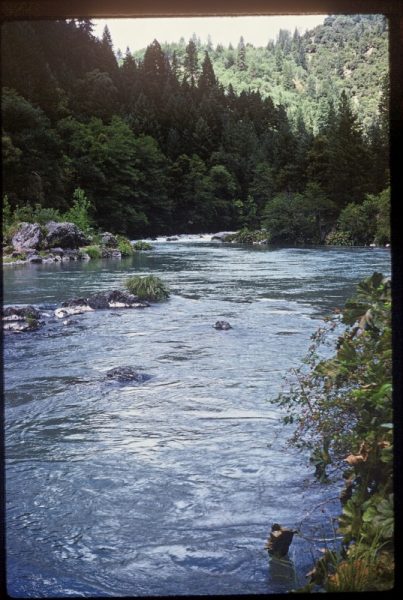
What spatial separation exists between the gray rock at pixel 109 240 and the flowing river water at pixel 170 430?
31 cm

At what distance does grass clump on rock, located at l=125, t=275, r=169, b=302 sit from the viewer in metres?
5.10

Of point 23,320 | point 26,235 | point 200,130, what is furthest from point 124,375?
point 23,320

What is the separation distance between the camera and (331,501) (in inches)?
82.6

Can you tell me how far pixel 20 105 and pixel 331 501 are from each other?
1644mm

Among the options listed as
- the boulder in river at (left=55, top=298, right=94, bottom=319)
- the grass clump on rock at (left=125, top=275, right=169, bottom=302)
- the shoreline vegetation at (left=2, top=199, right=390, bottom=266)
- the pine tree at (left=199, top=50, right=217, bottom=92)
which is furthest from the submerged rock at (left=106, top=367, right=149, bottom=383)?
the pine tree at (left=199, top=50, right=217, bottom=92)

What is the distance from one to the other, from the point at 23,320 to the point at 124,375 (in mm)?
1724

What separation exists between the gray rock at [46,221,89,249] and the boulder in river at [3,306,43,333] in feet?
2.04

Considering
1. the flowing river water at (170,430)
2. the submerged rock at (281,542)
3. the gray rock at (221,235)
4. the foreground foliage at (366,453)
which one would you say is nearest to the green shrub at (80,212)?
the flowing river water at (170,430)

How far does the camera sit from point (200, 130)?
3090 millimetres

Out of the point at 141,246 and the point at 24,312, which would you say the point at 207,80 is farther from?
the point at 24,312

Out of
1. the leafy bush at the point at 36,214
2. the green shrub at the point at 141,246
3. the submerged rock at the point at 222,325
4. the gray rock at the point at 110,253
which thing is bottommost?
the submerged rock at the point at 222,325

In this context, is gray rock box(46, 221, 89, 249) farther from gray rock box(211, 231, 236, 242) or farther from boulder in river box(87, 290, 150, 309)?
gray rock box(211, 231, 236, 242)

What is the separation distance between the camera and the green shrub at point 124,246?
4273 mm

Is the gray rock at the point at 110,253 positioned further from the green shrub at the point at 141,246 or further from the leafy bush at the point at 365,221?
the leafy bush at the point at 365,221
